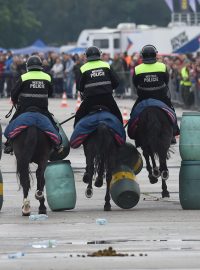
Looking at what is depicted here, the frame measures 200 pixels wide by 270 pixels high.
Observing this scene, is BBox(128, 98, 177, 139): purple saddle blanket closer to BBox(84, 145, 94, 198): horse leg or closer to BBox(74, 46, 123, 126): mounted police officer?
BBox(74, 46, 123, 126): mounted police officer

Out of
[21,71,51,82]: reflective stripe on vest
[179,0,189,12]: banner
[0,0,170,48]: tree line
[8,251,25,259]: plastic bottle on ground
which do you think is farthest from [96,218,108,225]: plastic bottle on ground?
[0,0,170,48]: tree line

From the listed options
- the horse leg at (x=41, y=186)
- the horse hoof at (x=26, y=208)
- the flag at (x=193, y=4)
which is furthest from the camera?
the flag at (x=193, y=4)

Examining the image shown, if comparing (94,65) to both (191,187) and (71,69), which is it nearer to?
(191,187)

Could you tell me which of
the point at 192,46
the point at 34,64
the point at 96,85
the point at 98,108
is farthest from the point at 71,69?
the point at 34,64

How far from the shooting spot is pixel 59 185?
55.8 feet

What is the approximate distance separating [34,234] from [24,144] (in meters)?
2.15

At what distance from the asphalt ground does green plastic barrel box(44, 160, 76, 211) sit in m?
0.13

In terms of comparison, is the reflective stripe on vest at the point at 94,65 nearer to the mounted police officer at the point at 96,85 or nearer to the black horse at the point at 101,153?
the mounted police officer at the point at 96,85

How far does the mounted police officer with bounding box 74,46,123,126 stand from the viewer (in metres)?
17.6

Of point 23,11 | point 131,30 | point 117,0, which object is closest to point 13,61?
point 131,30

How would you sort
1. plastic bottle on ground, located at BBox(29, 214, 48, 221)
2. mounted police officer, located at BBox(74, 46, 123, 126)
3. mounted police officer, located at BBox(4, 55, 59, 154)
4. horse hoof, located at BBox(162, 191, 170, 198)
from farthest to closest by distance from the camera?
horse hoof, located at BBox(162, 191, 170, 198) → mounted police officer, located at BBox(74, 46, 123, 126) → mounted police officer, located at BBox(4, 55, 59, 154) → plastic bottle on ground, located at BBox(29, 214, 48, 221)

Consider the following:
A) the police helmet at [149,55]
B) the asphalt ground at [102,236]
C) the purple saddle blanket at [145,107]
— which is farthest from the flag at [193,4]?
the purple saddle blanket at [145,107]

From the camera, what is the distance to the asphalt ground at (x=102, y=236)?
12.2m

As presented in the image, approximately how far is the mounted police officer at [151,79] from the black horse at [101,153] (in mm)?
1467
